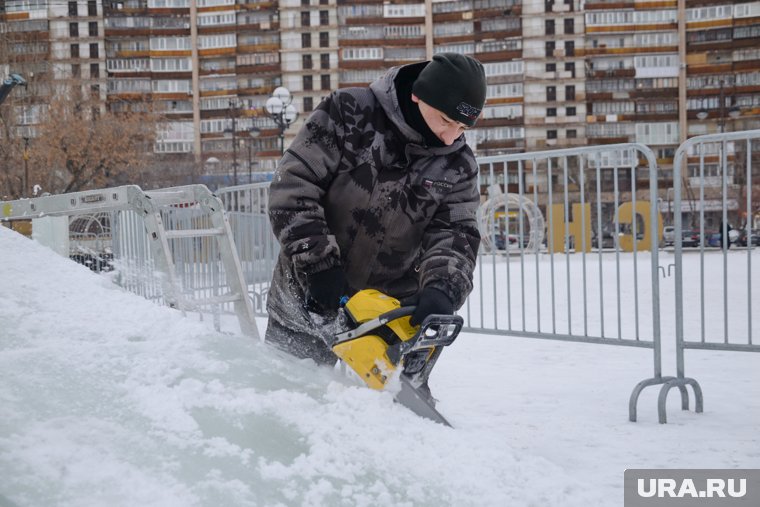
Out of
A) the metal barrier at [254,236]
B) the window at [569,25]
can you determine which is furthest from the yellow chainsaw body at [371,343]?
the window at [569,25]

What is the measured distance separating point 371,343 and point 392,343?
0.09 m

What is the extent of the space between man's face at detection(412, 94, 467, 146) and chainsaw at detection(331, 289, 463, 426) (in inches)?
28.8

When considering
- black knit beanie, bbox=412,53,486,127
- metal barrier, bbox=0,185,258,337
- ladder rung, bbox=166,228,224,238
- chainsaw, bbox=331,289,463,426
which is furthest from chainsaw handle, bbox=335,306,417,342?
ladder rung, bbox=166,228,224,238

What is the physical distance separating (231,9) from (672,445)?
69.3 meters

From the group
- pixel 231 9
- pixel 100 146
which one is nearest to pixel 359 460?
pixel 100 146

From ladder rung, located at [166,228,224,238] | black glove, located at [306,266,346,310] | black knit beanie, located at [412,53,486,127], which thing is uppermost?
black knit beanie, located at [412,53,486,127]

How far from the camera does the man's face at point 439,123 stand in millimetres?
2633

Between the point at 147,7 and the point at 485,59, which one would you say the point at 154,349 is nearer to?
the point at 485,59

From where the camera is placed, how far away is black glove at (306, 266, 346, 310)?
8.21ft

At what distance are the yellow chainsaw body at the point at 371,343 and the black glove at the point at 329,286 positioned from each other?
24 centimetres

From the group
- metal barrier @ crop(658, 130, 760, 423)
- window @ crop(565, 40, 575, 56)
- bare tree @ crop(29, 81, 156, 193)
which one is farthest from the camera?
window @ crop(565, 40, 575, 56)

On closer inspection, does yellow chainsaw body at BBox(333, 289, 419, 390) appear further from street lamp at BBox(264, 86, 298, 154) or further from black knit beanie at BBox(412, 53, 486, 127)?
street lamp at BBox(264, 86, 298, 154)

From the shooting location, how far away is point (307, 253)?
2508mm

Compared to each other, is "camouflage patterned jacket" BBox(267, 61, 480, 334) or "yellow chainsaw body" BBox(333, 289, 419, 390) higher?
"camouflage patterned jacket" BBox(267, 61, 480, 334)
